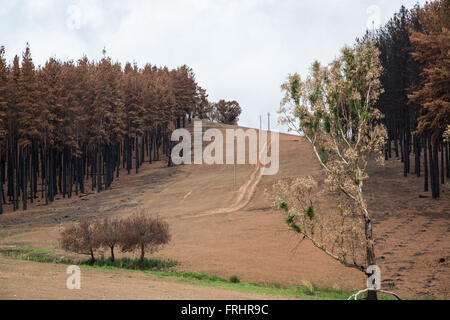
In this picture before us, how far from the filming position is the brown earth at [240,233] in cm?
1944

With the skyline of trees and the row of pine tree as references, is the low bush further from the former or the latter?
the skyline of trees

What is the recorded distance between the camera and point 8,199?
A: 54531 millimetres

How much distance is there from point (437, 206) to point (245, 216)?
17584 mm

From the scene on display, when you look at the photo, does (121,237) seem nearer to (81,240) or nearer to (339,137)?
(81,240)

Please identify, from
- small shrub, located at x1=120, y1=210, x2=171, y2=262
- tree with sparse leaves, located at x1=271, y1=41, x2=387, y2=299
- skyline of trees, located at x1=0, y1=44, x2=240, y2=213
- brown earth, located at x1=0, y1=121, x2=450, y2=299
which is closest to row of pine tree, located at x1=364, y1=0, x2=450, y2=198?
brown earth, located at x1=0, y1=121, x2=450, y2=299

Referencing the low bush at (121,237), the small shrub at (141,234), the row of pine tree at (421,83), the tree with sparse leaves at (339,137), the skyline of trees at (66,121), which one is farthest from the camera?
the skyline of trees at (66,121)

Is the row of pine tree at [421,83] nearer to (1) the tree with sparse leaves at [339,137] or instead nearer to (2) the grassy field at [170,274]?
(1) the tree with sparse leaves at [339,137]

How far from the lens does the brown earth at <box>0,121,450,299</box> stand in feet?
63.8

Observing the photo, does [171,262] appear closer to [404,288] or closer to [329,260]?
[329,260]

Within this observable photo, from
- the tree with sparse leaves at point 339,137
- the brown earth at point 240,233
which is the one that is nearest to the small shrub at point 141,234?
the brown earth at point 240,233

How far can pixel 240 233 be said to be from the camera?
34.6 metres

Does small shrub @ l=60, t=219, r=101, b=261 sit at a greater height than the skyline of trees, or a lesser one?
lesser

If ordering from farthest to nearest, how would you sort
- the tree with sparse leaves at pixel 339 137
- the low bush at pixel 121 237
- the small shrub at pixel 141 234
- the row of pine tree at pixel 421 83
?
1. the row of pine tree at pixel 421 83
2. the low bush at pixel 121 237
3. the small shrub at pixel 141 234
4. the tree with sparse leaves at pixel 339 137
